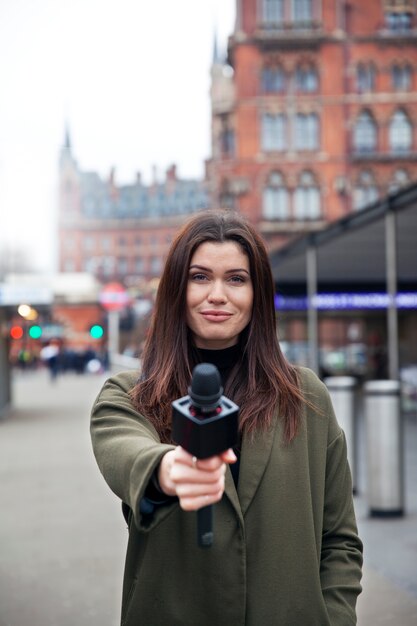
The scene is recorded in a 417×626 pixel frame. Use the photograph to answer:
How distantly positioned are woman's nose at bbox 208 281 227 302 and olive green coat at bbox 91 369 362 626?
32cm

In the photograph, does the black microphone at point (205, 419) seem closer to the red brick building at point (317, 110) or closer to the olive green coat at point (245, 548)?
the olive green coat at point (245, 548)

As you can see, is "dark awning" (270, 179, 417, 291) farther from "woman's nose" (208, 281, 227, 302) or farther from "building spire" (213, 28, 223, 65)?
"building spire" (213, 28, 223, 65)

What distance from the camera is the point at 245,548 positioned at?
188 cm

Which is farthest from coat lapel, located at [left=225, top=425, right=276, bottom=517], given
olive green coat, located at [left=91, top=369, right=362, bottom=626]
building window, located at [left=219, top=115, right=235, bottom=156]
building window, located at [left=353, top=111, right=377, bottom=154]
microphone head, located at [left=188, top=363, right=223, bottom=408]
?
building window, located at [left=353, top=111, right=377, bottom=154]

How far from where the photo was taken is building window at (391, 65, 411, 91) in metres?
46.1

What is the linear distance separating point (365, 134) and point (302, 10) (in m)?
7.94

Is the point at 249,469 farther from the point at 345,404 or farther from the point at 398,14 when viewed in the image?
the point at 398,14

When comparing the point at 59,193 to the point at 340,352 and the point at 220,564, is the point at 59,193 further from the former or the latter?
the point at 220,564

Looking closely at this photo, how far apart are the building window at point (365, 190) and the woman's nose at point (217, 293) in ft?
148

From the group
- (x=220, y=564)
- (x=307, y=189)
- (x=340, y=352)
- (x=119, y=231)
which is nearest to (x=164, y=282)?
(x=220, y=564)

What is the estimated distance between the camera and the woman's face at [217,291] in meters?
2.04

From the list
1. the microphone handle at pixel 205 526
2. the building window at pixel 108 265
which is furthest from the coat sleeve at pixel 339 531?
the building window at pixel 108 265

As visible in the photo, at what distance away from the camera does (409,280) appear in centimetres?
2375

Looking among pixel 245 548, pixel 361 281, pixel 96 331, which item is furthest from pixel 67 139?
pixel 245 548
